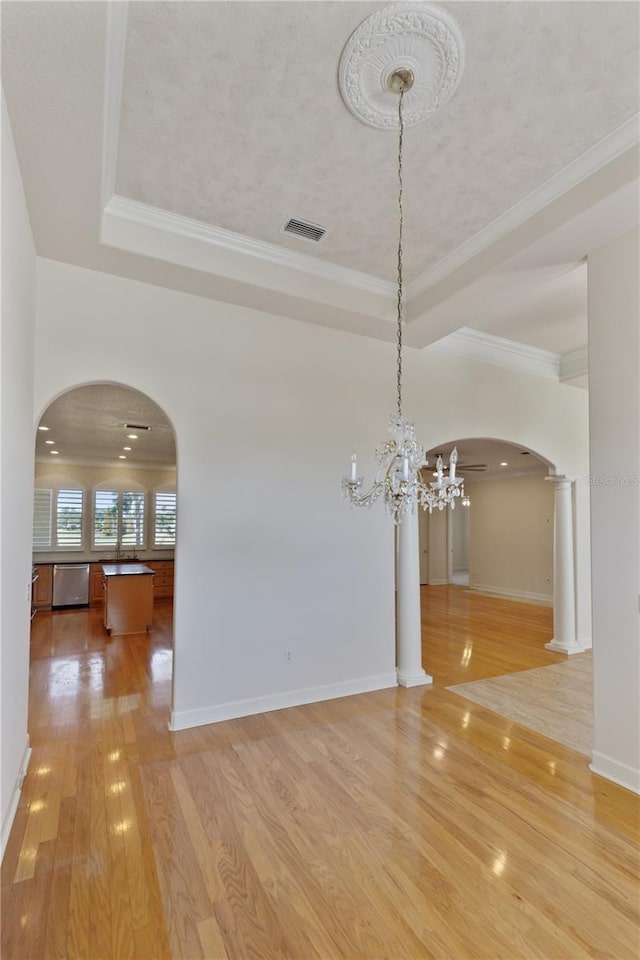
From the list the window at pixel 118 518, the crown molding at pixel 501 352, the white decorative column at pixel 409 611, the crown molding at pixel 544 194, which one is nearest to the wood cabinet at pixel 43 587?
the window at pixel 118 518

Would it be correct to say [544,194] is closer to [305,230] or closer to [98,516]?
[305,230]

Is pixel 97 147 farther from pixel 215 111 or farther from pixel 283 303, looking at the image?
pixel 283 303

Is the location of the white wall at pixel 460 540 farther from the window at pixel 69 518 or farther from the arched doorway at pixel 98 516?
the window at pixel 69 518

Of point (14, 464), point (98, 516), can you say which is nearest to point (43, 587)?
point (98, 516)

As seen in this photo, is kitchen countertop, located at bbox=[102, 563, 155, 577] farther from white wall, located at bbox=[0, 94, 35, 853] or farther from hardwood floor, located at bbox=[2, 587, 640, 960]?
white wall, located at bbox=[0, 94, 35, 853]

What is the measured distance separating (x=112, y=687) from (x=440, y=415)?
14.0ft

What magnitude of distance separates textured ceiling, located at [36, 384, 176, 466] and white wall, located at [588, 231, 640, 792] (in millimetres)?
3313

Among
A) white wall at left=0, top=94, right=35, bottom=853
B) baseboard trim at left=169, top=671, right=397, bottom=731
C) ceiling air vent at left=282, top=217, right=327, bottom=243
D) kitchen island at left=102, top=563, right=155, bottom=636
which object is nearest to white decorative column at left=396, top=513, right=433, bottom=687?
baseboard trim at left=169, top=671, right=397, bottom=731

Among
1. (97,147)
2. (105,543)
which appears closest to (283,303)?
(97,147)

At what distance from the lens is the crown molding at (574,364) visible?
557cm

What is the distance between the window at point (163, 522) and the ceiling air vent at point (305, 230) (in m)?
8.16

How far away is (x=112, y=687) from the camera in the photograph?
4.52 m

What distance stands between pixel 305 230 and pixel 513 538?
894 centimetres

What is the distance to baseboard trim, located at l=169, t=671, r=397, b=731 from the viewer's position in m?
3.59
